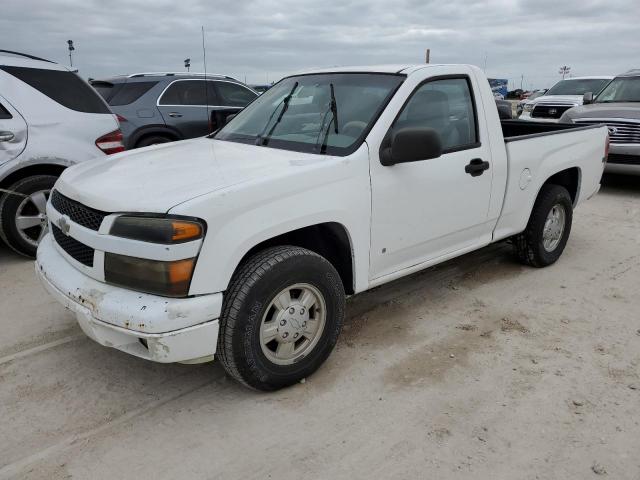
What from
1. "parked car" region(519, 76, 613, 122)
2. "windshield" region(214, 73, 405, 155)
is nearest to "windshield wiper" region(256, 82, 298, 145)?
"windshield" region(214, 73, 405, 155)

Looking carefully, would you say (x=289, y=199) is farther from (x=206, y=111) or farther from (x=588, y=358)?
(x=206, y=111)

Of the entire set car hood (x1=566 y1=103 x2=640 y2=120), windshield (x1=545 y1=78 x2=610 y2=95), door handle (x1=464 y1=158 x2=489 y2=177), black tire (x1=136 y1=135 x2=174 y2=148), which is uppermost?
windshield (x1=545 y1=78 x2=610 y2=95)

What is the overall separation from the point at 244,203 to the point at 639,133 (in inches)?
297

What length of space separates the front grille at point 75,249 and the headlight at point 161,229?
32 cm

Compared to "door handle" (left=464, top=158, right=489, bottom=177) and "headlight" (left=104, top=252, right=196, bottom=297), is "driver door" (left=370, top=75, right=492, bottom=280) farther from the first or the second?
"headlight" (left=104, top=252, right=196, bottom=297)

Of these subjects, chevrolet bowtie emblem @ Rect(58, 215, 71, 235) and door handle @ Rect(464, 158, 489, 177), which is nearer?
chevrolet bowtie emblem @ Rect(58, 215, 71, 235)

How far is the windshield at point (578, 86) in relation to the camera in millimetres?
14047

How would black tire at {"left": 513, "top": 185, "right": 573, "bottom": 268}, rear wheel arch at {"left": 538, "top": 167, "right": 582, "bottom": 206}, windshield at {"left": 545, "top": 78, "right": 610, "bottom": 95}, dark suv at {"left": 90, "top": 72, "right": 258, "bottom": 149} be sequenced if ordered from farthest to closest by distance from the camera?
windshield at {"left": 545, "top": 78, "right": 610, "bottom": 95} → dark suv at {"left": 90, "top": 72, "right": 258, "bottom": 149} → rear wheel arch at {"left": 538, "top": 167, "right": 582, "bottom": 206} → black tire at {"left": 513, "top": 185, "right": 573, "bottom": 268}

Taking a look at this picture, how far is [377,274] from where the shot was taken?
344cm

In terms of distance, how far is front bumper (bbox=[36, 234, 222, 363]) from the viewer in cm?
249

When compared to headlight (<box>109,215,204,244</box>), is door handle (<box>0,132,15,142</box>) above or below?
above

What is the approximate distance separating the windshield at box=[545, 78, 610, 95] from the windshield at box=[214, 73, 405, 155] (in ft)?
40.8

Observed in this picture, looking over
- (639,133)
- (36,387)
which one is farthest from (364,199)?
(639,133)

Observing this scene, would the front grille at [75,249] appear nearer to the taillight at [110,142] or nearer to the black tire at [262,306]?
the black tire at [262,306]
